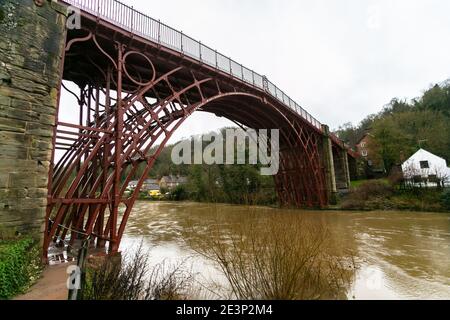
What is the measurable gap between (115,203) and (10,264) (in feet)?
12.6

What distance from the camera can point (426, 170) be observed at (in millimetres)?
22484

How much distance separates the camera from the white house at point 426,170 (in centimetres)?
2017

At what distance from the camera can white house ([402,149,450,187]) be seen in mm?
20172

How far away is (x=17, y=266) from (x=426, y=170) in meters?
28.6

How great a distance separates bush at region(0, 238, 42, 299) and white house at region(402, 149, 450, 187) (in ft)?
81.3

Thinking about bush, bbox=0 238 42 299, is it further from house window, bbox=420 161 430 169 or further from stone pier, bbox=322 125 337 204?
house window, bbox=420 161 430 169

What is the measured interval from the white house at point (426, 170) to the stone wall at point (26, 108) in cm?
2465

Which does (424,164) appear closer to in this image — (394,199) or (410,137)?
(410,137)

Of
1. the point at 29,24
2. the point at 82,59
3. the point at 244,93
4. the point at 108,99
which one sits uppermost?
the point at 244,93

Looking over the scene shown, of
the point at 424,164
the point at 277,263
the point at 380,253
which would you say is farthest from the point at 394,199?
Result: the point at 277,263
